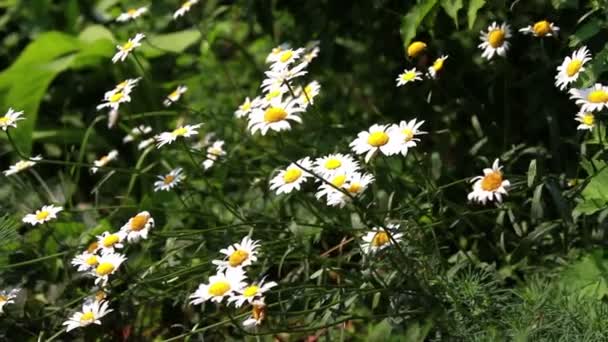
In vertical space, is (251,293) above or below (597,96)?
below

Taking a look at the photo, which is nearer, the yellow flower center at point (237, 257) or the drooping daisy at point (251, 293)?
the drooping daisy at point (251, 293)

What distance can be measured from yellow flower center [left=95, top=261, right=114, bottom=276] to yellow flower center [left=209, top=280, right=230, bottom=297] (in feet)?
1.17

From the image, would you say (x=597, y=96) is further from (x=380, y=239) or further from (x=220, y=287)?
(x=220, y=287)

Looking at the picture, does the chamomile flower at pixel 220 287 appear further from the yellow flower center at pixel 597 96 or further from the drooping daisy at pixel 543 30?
the drooping daisy at pixel 543 30

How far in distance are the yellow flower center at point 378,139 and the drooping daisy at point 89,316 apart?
66 centimetres

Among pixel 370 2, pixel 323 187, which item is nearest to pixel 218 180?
pixel 370 2

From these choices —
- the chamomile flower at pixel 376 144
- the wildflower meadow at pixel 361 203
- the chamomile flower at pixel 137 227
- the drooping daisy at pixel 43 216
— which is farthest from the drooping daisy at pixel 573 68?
the drooping daisy at pixel 43 216

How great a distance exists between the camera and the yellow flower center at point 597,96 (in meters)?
1.99

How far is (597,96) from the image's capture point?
6.56 feet

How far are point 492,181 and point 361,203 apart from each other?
27cm

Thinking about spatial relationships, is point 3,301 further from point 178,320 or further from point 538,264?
point 538,264

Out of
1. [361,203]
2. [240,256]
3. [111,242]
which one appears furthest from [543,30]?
[111,242]

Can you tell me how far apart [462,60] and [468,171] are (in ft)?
1.21

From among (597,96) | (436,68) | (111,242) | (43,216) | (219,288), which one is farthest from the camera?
(43,216)
